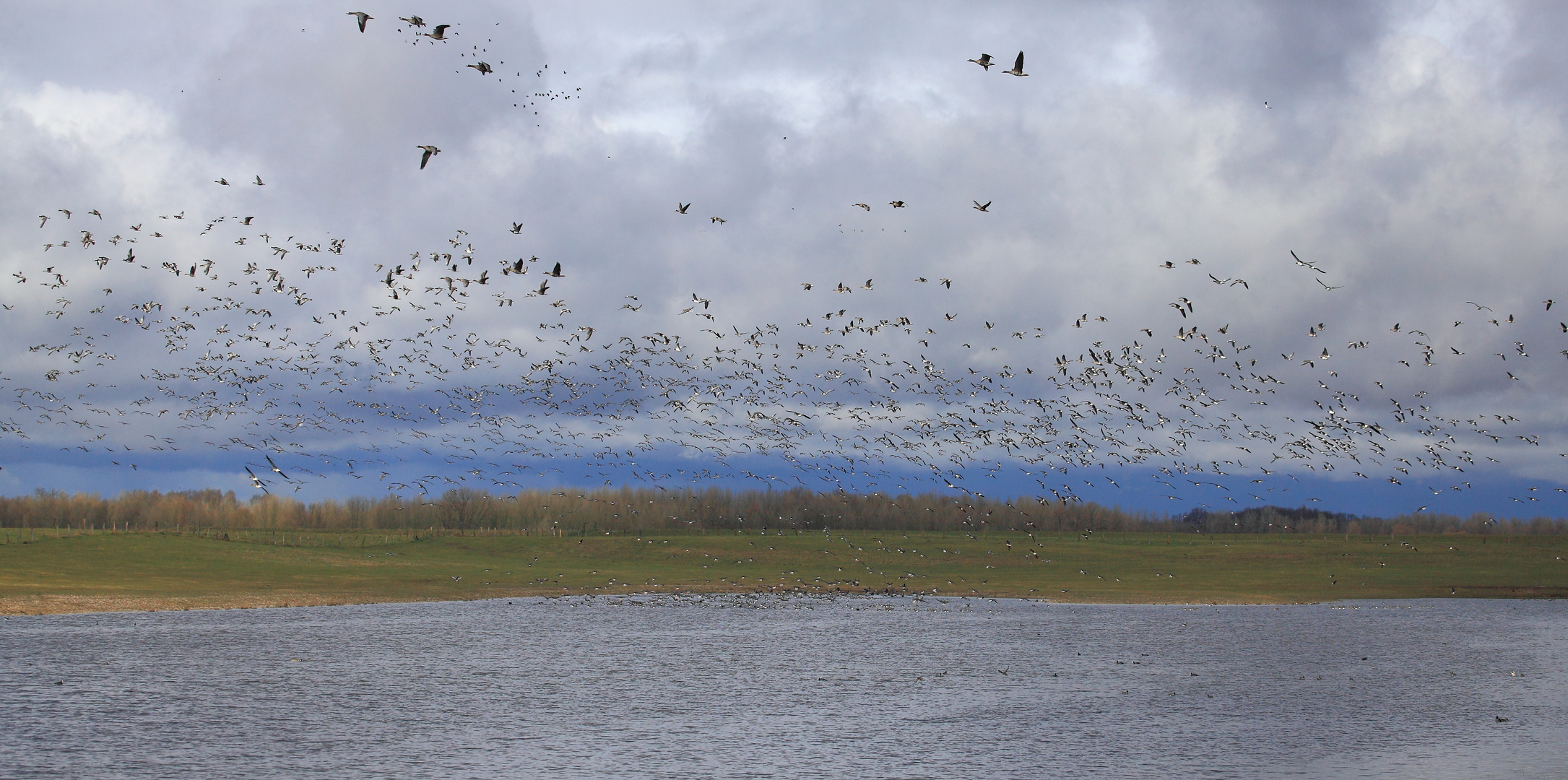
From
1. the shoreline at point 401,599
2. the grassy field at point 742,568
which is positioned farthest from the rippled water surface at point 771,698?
the grassy field at point 742,568

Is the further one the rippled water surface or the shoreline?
the shoreline

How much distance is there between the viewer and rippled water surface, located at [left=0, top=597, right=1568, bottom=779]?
1088 inches

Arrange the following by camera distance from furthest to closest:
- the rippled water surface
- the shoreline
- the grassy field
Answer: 1. the grassy field
2. the shoreline
3. the rippled water surface

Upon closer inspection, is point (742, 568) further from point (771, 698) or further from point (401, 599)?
point (771, 698)

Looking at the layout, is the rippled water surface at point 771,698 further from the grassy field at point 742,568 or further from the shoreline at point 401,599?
the grassy field at point 742,568

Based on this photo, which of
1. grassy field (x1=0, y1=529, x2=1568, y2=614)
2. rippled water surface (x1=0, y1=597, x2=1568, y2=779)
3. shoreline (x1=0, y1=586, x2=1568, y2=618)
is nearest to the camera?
rippled water surface (x1=0, y1=597, x2=1568, y2=779)

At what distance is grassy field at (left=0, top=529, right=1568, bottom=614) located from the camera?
264ft

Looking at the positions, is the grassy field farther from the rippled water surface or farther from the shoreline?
the rippled water surface

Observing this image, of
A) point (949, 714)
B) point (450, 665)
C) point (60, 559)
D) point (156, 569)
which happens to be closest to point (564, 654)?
point (450, 665)

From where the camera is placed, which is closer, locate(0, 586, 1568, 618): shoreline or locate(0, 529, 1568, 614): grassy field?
locate(0, 586, 1568, 618): shoreline

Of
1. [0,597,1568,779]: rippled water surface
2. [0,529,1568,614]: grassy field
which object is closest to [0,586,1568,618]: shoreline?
[0,529,1568,614]: grassy field

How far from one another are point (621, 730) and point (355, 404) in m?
47.1

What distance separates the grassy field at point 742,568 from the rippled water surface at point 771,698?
66.5 feet

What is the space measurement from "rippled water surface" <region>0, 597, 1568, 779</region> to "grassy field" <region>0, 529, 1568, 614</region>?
798 inches
